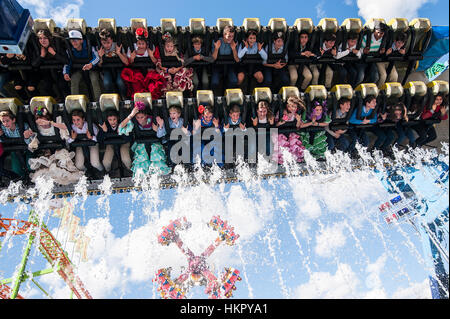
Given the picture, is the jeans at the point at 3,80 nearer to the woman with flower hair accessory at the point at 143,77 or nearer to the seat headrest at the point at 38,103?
the seat headrest at the point at 38,103

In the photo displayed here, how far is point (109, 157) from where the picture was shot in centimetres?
552

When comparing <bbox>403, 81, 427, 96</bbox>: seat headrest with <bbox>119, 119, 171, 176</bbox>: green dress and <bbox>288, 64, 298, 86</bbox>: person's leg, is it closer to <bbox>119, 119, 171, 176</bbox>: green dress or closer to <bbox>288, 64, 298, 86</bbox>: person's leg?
<bbox>288, 64, 298, 86</bbox>: person's leg

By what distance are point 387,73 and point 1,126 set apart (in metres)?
7.71

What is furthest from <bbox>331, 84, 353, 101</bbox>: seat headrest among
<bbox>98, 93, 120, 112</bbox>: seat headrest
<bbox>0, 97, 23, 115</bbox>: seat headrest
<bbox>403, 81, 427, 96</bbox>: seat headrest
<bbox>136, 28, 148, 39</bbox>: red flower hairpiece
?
<bbox>0, 97, 23, 115</bbox>: seat headrest

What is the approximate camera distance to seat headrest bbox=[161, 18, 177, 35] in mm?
5355

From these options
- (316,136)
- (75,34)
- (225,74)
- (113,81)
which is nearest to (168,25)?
A: (225,74)

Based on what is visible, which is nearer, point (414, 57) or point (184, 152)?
point (184, 152)

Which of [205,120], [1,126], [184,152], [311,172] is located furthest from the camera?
[311,172]

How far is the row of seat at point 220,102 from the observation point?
15.4 ft

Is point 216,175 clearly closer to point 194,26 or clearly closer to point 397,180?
point 194,26

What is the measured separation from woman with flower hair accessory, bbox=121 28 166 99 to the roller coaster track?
524 cm

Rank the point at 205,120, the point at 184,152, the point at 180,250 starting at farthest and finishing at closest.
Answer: the point at 180,250 → the point at 184,152 → the point at 205,120

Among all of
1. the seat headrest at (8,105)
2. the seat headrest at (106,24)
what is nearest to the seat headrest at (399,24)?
the seat headrest at (106,24)
